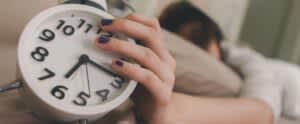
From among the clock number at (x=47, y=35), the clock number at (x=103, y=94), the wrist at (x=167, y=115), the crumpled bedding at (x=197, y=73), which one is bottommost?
the crumpled bedding at (x=197, y=73)

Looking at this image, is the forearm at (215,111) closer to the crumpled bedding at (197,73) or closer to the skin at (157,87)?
the skin at (157,87)

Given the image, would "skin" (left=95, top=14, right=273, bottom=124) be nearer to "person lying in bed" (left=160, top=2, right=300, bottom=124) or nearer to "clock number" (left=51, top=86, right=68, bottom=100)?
"clock number" (left=51, top=86, right=68, bottom=100)

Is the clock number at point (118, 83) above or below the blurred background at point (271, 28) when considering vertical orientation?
above

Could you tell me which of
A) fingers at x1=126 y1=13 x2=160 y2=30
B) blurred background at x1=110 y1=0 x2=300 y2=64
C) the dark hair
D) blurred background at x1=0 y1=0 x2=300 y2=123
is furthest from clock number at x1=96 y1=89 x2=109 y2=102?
blurred background at x1=110 y1=0 x2=300 y2=64

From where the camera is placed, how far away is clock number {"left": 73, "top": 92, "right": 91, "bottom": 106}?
1.66 ft

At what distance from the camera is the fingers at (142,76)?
53 cm

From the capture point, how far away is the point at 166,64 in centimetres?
61

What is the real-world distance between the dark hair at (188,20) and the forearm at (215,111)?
45cm

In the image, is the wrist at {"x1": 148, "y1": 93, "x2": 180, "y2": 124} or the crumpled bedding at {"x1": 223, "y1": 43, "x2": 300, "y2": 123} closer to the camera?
the wrist at {"x1": 148, "y1": 93, "x2": 180, "y2": 124}

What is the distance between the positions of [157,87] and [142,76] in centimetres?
5

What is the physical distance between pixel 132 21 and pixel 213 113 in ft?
0.89

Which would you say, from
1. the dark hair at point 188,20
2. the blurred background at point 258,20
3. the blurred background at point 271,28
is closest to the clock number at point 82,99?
the blurred background at point 258,20

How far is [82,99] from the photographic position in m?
0.51

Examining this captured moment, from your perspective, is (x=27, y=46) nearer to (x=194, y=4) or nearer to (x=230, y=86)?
(x=230, y=86)
